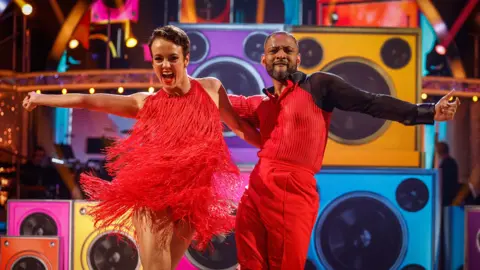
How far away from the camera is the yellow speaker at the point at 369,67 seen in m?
3.01

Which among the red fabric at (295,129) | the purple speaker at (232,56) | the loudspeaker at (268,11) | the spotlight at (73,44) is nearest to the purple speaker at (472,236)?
the purple speaker at (232,56)

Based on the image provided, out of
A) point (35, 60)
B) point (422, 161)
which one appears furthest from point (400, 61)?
point (35, 60)

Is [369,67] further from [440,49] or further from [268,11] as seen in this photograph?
[440,49]

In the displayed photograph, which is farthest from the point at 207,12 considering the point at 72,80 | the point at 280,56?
the point at 280,56

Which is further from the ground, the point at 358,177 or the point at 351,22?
the point at 351,22

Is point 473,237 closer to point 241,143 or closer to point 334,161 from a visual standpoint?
point 334,161

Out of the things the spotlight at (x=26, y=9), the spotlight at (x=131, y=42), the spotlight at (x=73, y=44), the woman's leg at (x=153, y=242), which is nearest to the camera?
the woman's leg at (x=153, y=242)

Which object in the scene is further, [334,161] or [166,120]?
[334,161]

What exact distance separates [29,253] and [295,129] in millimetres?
1714

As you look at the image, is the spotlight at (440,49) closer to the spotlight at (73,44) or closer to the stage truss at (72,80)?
the stage truss at (72,80)

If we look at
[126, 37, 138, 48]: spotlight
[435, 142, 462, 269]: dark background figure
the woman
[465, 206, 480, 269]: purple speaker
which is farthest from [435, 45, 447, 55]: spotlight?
the woman

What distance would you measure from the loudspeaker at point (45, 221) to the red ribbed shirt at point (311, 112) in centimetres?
140

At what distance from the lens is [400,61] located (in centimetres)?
303

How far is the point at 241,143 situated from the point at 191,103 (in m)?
1.04
